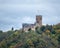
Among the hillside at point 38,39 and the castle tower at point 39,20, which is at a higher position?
the castle tower at point 39,20

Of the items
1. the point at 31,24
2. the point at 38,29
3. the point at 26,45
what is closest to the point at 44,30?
the point at 38,29

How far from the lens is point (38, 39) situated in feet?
406

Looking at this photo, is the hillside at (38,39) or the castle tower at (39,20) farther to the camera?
the castle tower at (39,20)

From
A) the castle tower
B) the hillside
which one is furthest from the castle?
the hillside

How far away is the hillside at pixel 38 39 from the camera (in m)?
122

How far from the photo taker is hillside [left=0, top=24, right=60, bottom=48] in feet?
400

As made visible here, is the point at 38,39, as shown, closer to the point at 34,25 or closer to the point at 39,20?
the point at 34,25

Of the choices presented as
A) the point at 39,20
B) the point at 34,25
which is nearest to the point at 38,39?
the point at 34,25

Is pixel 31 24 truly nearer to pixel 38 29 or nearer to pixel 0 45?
pixel 38 29

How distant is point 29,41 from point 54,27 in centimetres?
2297

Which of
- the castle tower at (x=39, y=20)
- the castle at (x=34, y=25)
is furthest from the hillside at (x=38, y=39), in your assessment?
the castle tower at (x=39, y=20)

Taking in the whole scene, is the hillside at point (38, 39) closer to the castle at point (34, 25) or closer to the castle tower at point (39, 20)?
the castle at point (34, 25)

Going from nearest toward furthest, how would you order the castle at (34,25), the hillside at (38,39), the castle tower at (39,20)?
the hillside at (38,39)
the castle at (34,25)
the castle tower at (39,20)

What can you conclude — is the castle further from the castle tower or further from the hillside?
the hillside
